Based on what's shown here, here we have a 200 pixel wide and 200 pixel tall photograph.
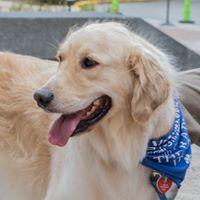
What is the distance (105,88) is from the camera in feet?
11.8

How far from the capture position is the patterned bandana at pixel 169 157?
3945 mm

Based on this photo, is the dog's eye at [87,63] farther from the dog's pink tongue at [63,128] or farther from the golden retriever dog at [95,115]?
the dog's pink tongue at [63,128]

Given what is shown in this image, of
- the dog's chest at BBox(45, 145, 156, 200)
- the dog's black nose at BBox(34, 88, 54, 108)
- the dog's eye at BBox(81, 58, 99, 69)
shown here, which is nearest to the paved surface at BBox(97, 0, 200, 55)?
the dog's chest at BBox(45, 145, 156, 200)

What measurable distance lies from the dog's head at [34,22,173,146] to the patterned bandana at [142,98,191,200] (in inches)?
14.0

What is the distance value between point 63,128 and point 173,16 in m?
13.6

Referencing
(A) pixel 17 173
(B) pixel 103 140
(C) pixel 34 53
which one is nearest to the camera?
(B) pixel 103 140

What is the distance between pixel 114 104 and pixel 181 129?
0.63 meters

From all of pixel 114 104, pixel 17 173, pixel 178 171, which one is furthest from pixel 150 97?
pixel 17 173

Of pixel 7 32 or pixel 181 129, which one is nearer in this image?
pixel 181 129

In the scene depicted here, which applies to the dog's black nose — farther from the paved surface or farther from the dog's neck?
the paved surface

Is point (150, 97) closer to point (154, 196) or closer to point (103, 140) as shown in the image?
point (103, 140)

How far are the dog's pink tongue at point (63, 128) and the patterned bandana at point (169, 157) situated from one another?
50cm

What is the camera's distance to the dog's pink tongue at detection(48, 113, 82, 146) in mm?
3641

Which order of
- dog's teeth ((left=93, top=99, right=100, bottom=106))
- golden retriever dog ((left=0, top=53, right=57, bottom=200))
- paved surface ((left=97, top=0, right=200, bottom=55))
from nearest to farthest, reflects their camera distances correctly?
dog's teeth ((left=93, top=99, right=100, bottom=106)) < golden retriever dog ((left=0, top=53, right=57, bottom=200)) < paved surface ((left=97, top=0, right=200, bottom=55))
